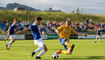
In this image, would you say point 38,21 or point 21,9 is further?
point 21,9

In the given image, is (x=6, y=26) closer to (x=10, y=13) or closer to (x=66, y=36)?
(x=10, y=13)

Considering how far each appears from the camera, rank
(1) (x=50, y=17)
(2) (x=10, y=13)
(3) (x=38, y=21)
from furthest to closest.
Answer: (1) (x=50, y=17) → (2) (x=10, y=13) → (3) (x=38, y=21)

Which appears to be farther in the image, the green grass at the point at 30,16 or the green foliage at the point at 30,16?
the green foliage at the point at 30,16

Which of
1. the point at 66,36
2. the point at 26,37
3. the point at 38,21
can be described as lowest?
the point at 26,37

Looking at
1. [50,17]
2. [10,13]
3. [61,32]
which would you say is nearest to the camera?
[61,32]

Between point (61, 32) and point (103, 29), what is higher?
point (61, 32)

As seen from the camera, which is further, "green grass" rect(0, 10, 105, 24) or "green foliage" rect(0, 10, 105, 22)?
"green foliage" rect(0, 10, 105, 22)

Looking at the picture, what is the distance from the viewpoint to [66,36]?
1452 cm

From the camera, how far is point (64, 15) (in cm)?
8144

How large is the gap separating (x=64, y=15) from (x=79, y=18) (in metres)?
5.69

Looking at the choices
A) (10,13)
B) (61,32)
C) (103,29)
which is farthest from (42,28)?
(61,32)

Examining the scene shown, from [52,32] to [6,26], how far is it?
37.0ft

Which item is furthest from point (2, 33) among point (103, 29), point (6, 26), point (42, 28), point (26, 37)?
point (103, 29)

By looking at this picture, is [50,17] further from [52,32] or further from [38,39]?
[38,39]
